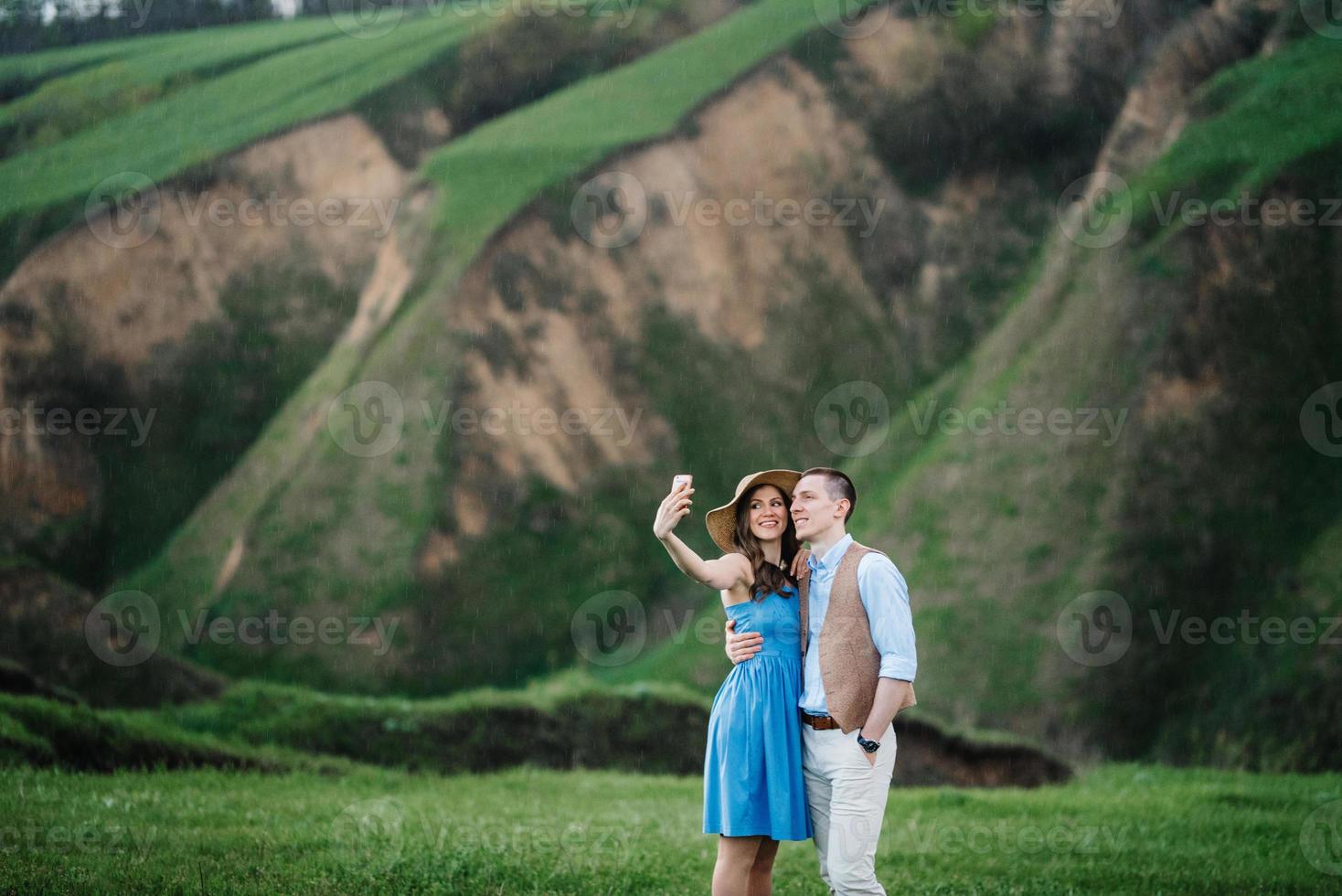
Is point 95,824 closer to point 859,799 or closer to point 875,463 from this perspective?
point 859,799

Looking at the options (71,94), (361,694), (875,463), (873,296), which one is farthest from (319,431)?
(71,94)

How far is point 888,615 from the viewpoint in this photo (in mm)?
5555

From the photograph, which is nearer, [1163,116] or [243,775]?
[243,775]

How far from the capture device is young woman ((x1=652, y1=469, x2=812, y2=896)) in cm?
569

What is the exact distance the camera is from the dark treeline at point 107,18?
42.0 meters

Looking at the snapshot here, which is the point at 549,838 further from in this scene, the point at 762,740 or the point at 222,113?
the point at 222,113

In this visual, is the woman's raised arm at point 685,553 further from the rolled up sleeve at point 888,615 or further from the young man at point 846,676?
the rolled up sleeve at point 888,615

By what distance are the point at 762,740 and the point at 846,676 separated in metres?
0.53

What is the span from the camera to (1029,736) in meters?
→ 17.9

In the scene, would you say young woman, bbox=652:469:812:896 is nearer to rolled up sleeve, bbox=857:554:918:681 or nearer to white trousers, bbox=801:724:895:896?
white trousers, bbox=801:724:895:896

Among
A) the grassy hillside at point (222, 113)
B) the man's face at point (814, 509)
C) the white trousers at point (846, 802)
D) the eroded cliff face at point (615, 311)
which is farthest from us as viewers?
the grassy hillside at point (222, 113)

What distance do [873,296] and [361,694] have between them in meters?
14.9

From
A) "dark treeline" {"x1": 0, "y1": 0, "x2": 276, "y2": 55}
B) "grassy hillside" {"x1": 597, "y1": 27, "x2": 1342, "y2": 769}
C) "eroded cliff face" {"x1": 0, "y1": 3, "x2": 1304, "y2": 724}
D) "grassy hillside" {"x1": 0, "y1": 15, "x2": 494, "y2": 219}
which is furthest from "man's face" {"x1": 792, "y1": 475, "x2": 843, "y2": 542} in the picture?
"dark treeline" {"x1": 0, "y1": 0, "x2": 276, "y2": 55}

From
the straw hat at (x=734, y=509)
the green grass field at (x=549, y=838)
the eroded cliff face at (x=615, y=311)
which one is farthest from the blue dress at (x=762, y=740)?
the eroded cliff face at (x=615, y=311)
